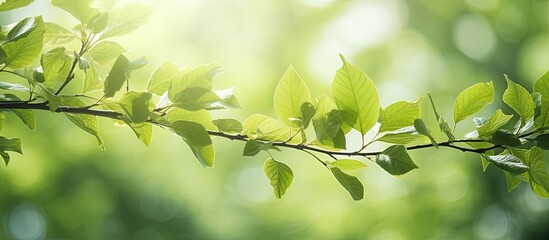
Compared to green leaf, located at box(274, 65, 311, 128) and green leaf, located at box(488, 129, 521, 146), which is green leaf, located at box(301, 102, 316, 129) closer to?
green leaf, located at box(274, 65, 311, 128)

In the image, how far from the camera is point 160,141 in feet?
24.0

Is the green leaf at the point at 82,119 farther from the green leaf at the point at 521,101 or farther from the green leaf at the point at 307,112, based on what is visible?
the green leaf at the point at 521,101

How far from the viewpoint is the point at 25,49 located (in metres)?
0.72

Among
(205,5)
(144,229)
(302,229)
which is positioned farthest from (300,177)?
(205,5)

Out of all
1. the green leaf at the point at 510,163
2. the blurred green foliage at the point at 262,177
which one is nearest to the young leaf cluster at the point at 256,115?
the green leaf at the point at 510,163

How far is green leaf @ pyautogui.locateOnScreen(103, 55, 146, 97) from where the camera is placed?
724 millimetres

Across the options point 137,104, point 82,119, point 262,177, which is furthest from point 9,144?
point 262,177

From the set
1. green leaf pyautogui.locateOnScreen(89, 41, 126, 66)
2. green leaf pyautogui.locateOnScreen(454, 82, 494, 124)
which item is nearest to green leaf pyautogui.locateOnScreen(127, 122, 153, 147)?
green leaf pyautogui.locateOnScreen(89, 41, 126, 66)

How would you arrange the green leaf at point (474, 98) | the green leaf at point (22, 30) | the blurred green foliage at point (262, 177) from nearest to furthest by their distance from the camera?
the green leaf at point (22, 30)
the green leaf at point (474, 98)
the blurred green foliage at point (262, 177)

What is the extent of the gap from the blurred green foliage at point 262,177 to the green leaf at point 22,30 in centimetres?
622

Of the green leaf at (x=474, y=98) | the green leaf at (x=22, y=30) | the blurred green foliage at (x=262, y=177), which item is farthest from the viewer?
the blurred green foliage at (x=262, y=177)

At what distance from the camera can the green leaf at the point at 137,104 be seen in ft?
2.28

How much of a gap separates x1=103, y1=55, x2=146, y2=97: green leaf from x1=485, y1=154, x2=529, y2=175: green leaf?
1.38 ft

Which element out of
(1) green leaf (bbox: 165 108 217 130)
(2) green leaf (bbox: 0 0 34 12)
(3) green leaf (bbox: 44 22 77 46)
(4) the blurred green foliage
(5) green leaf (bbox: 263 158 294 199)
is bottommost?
(4) the blurred green foliage
